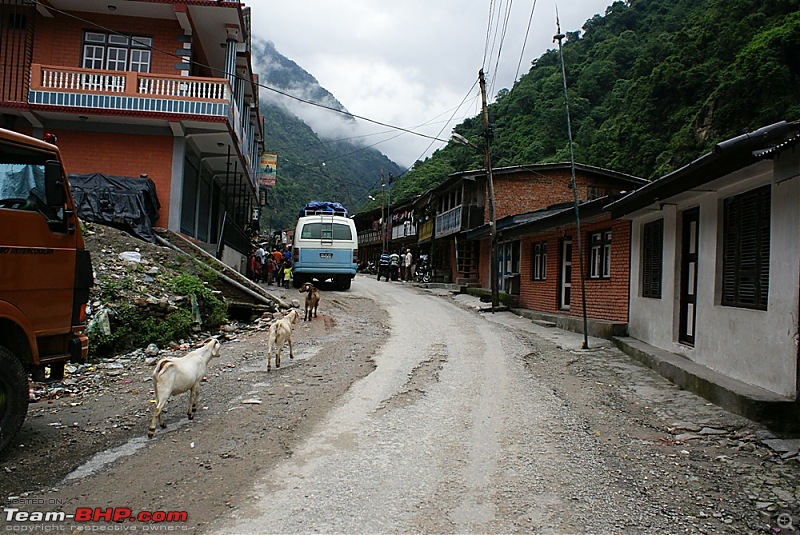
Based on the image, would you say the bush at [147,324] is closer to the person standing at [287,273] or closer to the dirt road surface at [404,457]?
the dirt road surface at [404,457]

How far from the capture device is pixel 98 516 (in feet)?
13.0

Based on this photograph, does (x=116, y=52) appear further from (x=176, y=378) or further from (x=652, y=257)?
(x=652, y=257)

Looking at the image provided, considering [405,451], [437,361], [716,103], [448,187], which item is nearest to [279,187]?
[448,187]

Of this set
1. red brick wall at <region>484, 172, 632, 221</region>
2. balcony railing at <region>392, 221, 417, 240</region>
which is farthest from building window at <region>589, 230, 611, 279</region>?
balcony railing at <region>392, 221, 417, 240</region>

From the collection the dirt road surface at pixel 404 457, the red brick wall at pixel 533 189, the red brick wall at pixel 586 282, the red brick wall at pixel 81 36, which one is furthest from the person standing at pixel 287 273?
the dirt road surface at pixel 404 457

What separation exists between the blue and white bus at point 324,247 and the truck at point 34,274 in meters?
16.1

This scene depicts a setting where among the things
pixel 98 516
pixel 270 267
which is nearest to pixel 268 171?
pixel 270 267

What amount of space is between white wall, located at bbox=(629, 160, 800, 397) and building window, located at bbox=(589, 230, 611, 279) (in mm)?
3294

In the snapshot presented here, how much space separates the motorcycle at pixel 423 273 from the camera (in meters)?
34.9

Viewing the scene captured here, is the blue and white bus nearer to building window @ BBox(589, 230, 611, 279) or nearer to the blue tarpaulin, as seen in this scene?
the blue tarpaulin

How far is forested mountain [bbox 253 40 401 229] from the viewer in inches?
2581

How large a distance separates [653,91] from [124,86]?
3967 centimetres

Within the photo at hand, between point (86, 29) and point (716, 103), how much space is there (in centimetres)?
3499

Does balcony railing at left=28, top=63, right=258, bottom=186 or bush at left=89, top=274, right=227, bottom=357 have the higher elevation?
balcony railing at left=28, top=63, right=258, bottom=186
